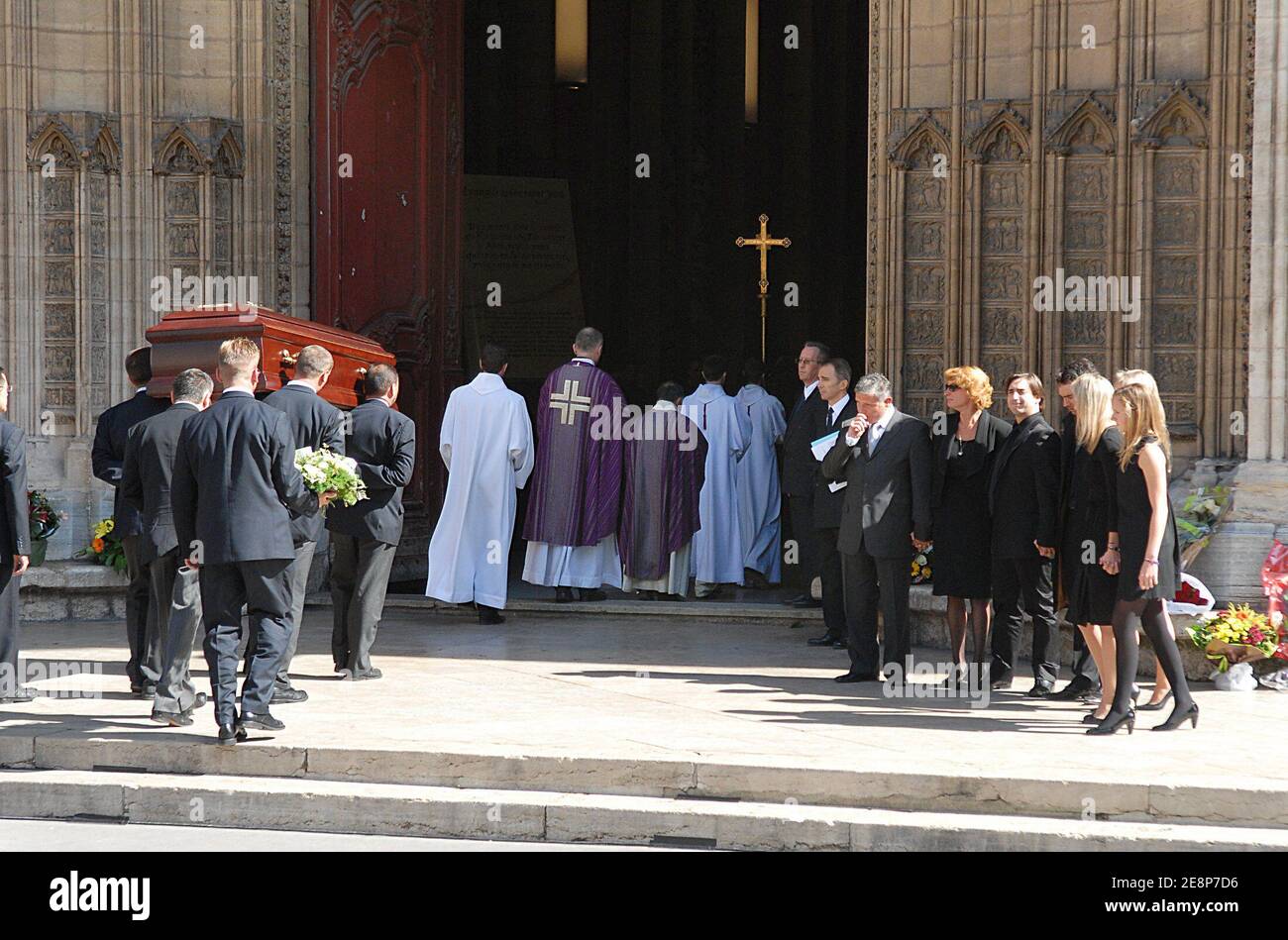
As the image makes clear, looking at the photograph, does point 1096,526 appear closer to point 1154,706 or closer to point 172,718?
point 1154,706

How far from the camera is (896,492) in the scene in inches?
358

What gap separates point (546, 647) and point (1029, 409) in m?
3.34

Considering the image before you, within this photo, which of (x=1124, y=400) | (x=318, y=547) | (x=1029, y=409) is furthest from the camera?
(x=318, y=547)

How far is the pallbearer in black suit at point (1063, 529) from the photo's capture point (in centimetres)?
858

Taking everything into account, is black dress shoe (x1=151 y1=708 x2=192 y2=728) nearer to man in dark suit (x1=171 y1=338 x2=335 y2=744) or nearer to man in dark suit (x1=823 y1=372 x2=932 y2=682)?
man in dark suit (x1=171 y1=338 x2=335 y2=744)

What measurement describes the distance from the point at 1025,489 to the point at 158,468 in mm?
4278

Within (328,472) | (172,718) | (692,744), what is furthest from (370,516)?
(692,744)

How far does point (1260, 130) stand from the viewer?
9.71 m

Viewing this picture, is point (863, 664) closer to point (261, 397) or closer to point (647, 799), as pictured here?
point (647, 799)

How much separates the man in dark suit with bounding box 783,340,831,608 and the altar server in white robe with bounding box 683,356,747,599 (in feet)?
3.68

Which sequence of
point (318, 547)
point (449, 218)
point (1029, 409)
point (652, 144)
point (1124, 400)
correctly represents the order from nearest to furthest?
point (1124, 400)
point (1029, 409)
point (318, 547)
point (449, 218)
point (652, 144)

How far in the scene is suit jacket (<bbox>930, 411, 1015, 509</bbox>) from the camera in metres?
9.10

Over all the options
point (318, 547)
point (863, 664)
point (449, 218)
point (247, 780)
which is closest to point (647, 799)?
point (247, 780)

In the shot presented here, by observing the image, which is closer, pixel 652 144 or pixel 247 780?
pixel 247 780
